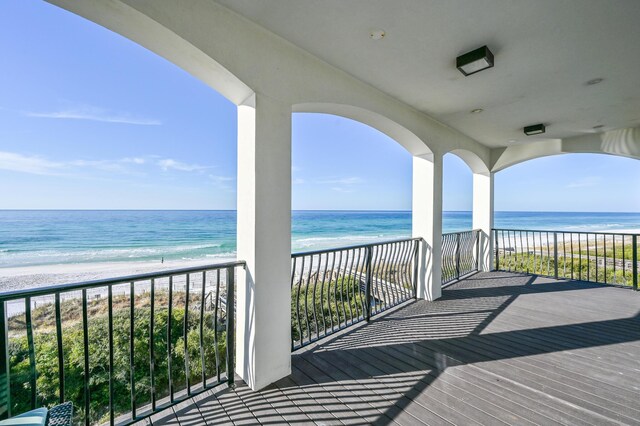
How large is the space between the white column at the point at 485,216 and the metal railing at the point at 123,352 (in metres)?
5.62

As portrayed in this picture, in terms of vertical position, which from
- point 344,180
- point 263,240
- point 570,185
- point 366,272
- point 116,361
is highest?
point 344,180

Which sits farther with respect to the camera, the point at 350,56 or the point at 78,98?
the point at 78,98

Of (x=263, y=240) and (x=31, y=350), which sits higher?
(x=263, y=240)

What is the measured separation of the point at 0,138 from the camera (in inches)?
685

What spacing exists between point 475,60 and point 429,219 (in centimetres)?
247

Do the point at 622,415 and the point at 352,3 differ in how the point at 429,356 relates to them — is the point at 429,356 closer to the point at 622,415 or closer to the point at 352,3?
the point at 622,415

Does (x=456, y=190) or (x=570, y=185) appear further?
(x=456, y=190)

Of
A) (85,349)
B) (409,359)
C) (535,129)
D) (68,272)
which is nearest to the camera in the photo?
(85,349)

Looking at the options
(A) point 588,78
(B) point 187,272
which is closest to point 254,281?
(B) point 187,272

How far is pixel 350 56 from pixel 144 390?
25.0 feet

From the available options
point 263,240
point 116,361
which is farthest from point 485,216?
point 116,361

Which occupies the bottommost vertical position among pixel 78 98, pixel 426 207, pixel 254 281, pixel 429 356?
pixel 429 356

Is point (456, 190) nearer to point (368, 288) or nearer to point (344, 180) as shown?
point (344, 180)

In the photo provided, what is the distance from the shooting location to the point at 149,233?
784 inches
